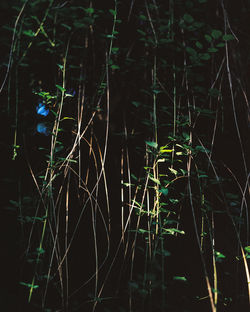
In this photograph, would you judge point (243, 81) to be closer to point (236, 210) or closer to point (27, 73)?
point (236, 210)

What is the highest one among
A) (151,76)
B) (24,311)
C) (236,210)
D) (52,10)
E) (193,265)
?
(52,10)

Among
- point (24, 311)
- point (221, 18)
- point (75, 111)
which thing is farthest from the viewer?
→ point (221, 18)

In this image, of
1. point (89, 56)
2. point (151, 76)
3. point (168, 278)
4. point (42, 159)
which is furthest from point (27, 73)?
point (168, 278)

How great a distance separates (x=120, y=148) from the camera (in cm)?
125

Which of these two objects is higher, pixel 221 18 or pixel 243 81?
pixel 221 18

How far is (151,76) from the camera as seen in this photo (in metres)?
1.27

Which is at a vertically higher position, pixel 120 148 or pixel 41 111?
pixel 41 111

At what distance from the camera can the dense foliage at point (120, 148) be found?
1.03 metres

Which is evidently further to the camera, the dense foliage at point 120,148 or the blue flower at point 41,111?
the blue flower at point 41,111

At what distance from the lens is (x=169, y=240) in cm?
115

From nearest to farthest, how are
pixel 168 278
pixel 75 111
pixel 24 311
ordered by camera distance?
pixel 24 311, pixel 168 278, pixel 75 111

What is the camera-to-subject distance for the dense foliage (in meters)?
1.03

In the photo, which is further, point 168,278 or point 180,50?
point 180,50

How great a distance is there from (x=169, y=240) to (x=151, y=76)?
2.31 ft
